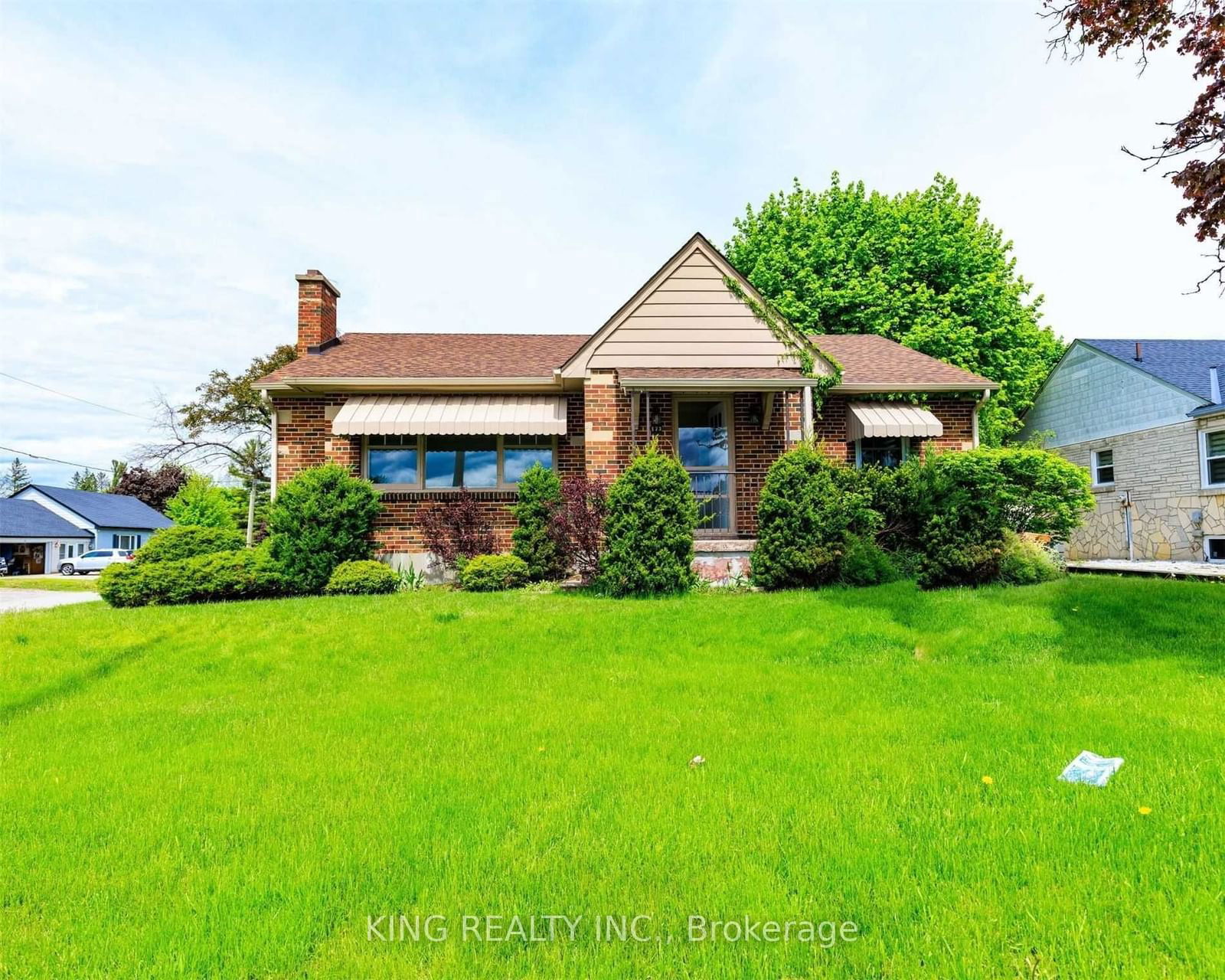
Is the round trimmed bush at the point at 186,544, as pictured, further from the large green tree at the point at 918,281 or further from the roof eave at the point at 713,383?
the large green tree at the point at 918,281

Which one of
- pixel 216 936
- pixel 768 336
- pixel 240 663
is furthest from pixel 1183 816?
pixel 768 336

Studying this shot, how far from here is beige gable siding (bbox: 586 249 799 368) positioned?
1345 cm

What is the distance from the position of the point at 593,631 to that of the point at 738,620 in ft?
6.19

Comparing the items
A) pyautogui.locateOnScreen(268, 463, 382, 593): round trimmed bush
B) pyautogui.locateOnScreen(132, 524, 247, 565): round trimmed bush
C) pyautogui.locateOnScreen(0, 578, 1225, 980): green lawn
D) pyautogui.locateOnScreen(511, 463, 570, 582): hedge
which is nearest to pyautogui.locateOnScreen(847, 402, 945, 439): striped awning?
pyautogui.locateOnScreen(511, 463, 570, 582): hedge

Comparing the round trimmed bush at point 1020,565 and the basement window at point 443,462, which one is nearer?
the round trimmed bush at point 1020,565

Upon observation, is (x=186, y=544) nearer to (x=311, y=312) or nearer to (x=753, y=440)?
(x=311, y=312)

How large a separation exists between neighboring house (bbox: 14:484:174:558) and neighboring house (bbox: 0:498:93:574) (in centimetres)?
24

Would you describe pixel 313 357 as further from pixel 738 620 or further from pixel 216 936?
pixel 216 936

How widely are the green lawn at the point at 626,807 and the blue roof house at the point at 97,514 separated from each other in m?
52.8

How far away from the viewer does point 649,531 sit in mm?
10945

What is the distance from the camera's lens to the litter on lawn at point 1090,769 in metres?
3.72

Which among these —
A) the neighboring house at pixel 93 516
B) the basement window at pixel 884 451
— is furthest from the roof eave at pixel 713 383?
the neighboring house at pixel 93 516

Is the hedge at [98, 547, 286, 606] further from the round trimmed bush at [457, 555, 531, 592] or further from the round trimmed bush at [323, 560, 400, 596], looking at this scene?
the round trimmed bush at [457, 555, 531, 592]

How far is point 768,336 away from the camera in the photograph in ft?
44.3
